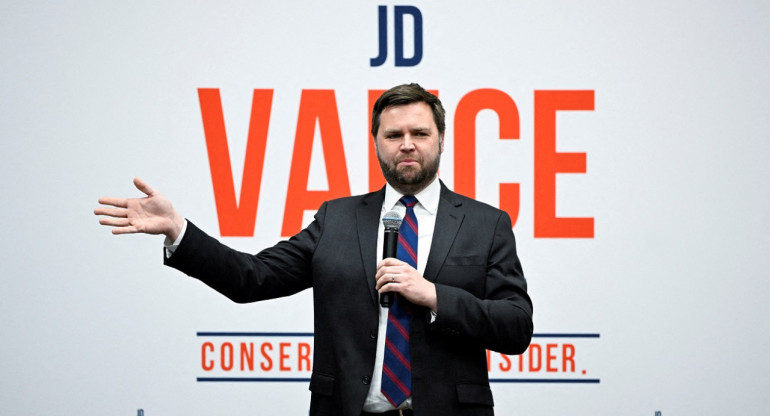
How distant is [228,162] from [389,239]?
1.60 meters

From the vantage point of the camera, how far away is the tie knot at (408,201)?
1951mm

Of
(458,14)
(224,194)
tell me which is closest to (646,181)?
(458,14)

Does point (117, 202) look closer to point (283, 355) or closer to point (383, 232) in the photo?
point (383, 232)

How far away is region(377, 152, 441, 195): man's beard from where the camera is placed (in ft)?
6.25

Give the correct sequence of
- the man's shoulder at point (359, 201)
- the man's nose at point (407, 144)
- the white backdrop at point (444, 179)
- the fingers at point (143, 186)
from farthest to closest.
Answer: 1. the white backdrop at point (444, 179)
2. the man's shoulder at point (359, 201)
3. the man's nose at point (407, 144)
4. the fingers at point (143, 186)

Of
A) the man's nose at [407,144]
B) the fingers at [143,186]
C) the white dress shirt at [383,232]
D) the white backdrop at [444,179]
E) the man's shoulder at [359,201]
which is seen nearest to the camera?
the fingers at [143,186]

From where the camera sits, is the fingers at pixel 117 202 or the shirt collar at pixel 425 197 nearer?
the fingers at pixel 117 202

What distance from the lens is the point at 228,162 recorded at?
10.3 ft

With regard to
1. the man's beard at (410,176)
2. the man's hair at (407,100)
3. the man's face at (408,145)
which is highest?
the man's hair at (407,100)

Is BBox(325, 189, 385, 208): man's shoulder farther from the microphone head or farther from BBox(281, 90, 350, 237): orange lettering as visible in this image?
BBox(281, 90, 350, 237): orange lettering

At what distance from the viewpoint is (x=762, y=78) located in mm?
3125

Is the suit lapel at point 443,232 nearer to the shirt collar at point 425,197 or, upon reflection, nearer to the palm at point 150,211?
the shirt collar at point 425,197

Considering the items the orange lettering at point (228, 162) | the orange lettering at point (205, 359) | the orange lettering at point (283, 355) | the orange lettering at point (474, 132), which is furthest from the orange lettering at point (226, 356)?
the orange lettering at point (474, 132)

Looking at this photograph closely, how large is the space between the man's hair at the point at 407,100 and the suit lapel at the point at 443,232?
241mm
